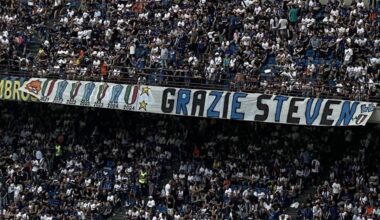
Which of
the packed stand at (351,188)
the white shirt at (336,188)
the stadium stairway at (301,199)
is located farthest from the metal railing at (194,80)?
the stadium stairway at (301,199)

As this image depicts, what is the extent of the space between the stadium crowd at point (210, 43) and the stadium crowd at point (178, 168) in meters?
1.98

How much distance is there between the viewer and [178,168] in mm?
35625

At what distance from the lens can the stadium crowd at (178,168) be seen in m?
32.9

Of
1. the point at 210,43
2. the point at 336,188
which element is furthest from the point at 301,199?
the point at 210,43

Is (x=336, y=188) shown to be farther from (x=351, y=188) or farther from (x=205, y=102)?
(x=205, y=102)

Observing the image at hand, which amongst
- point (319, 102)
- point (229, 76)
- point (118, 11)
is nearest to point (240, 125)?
point (229, 76)

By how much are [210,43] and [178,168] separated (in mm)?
4075

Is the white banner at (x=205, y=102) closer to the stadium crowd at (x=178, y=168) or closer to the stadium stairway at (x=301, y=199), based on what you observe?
the stadium crowd at (x=178, y=168)

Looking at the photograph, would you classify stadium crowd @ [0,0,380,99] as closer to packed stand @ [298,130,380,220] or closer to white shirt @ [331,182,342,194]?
packed stand @ [298,130,380,220]

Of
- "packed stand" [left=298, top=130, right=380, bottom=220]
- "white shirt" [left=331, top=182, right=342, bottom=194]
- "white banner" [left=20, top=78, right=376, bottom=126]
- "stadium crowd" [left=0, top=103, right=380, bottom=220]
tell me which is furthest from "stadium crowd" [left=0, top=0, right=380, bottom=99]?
"white shirt" [left=331, top=182, right=342, bottom=194]

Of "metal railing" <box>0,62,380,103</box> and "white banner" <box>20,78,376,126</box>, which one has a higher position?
"metal railing" <box>0,62,380,103</box>

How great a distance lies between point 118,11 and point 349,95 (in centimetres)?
1021

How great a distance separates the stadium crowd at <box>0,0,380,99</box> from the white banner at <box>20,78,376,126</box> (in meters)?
0.43

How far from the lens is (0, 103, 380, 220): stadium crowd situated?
32.9 m
